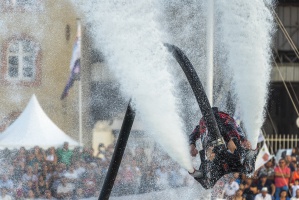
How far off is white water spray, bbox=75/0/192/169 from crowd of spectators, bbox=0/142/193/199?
214 inches

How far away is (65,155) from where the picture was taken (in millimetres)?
19828

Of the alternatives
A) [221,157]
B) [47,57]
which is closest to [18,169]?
[47,57]

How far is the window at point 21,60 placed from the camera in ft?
83.7

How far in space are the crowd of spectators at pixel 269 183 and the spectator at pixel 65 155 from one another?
127 inches

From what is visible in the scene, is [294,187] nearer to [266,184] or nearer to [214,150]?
[266,184]

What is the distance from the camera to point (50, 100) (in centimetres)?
2688

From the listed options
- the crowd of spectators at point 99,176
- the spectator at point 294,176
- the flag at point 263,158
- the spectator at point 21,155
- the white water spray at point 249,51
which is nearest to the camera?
the white water spray at point 249,51

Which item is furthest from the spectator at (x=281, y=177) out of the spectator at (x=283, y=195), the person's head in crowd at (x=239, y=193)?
the person's head in crowd at (x=239, y=193)

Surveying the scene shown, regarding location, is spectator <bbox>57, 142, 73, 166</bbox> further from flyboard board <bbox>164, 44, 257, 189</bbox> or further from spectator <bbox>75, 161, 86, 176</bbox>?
flyboard board <bbox>164, 44, 257, 189</bbox>

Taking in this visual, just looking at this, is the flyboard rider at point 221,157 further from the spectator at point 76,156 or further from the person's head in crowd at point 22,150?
the person's head in crowd at point 22,150

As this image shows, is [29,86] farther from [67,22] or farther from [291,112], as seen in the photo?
[291,112]

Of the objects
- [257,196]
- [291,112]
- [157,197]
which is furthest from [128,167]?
[291,112]

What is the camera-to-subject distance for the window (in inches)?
1004

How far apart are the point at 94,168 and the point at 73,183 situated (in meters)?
0.65
